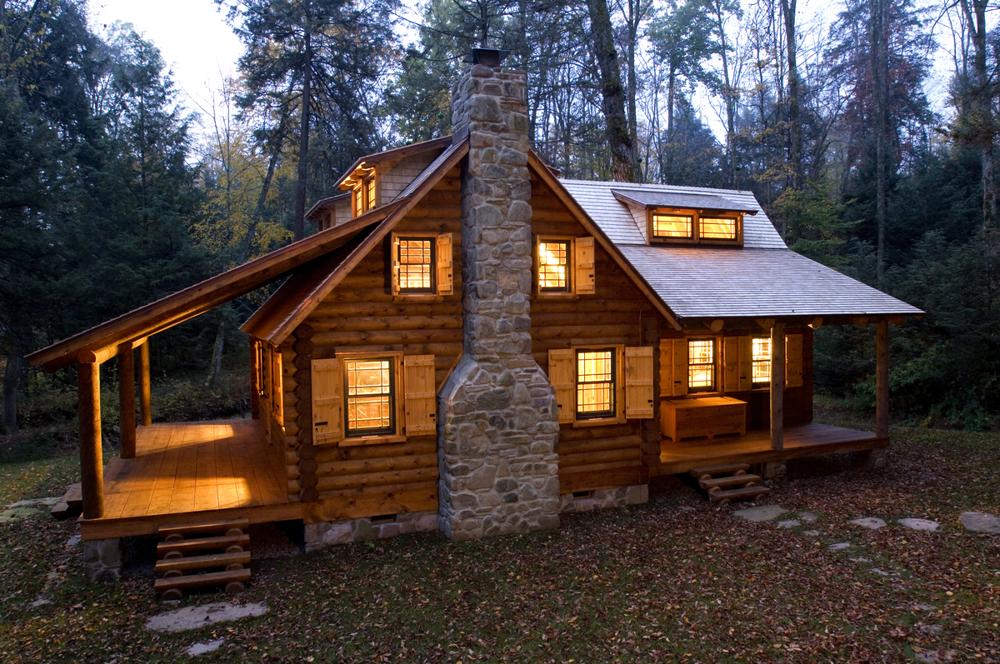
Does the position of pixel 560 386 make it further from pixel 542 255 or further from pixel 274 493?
pixel 274 493

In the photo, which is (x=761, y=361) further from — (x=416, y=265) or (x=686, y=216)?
(x=416, y=265)

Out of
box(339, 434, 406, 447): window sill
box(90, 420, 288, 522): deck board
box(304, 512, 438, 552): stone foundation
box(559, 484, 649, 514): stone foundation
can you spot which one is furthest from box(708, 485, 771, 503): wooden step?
box(90, 420, 288, 522): deck board

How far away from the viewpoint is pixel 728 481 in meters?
12.1

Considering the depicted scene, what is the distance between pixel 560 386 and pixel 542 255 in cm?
220

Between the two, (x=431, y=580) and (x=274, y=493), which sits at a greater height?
(x=274, y=493)

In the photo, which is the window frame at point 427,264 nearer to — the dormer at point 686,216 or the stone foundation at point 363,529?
the stone foundation at point 363,529

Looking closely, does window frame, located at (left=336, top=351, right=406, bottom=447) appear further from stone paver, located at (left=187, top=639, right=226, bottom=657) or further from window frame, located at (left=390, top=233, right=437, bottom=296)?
stone paver, located at (left=187, top=639, right=226, bottom=657)

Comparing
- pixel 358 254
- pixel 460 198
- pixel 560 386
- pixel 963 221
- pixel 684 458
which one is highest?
pixel 963 221

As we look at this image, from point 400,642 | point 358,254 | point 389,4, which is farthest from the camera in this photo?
point 389,4

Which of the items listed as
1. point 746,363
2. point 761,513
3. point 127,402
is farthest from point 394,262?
point 746,363

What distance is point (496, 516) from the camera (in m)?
10.3

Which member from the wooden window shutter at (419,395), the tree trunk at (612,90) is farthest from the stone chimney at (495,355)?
the tree trunk at (612,90)

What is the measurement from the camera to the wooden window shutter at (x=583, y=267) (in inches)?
434

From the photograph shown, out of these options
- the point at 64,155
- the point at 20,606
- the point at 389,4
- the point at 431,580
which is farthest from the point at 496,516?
the point at 389,4
